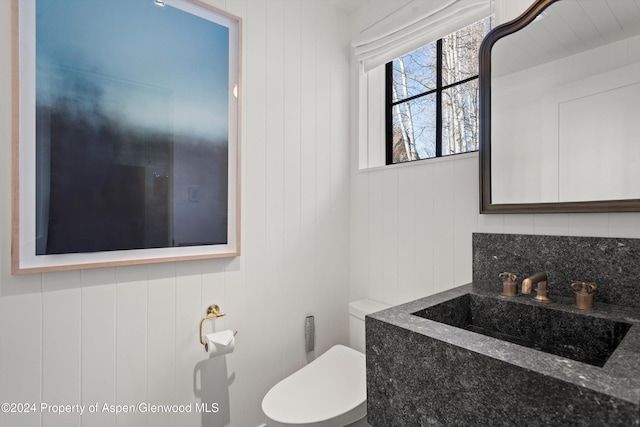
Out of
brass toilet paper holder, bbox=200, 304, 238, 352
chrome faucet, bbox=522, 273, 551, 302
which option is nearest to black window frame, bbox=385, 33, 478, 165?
chrome faucet, bbox=522, 273, 551, 302

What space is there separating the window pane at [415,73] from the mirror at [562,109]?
45cm

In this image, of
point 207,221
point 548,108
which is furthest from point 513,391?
point 207,221

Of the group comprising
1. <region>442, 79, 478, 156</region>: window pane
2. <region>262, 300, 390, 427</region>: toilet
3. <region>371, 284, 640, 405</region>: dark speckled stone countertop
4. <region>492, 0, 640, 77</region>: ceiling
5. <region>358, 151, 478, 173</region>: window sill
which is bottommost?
<region>262, 300, 390, 427</region>: toilet

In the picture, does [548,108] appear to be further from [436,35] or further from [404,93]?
[404,93]

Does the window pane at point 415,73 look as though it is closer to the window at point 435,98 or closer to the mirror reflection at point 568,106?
the window at point 435,98

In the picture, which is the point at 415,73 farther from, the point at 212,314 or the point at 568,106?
the point at 212,314

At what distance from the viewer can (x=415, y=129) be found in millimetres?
1800

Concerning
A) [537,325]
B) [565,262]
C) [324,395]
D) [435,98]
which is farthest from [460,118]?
[324,395]

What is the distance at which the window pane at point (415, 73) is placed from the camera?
173 centimetres

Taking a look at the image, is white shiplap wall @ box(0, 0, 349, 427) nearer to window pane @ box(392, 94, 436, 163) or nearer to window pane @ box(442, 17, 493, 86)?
window pane @ box(392, 94, 436, 163)

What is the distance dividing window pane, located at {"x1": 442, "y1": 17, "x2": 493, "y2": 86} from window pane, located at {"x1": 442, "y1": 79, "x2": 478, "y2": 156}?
0.06 meters

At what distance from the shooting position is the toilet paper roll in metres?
1.30

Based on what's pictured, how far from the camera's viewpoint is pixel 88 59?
113 cm

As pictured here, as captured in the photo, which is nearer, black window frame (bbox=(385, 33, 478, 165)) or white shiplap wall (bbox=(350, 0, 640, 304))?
white shiplap wall (bbox=(350, 0, 640, 304))
